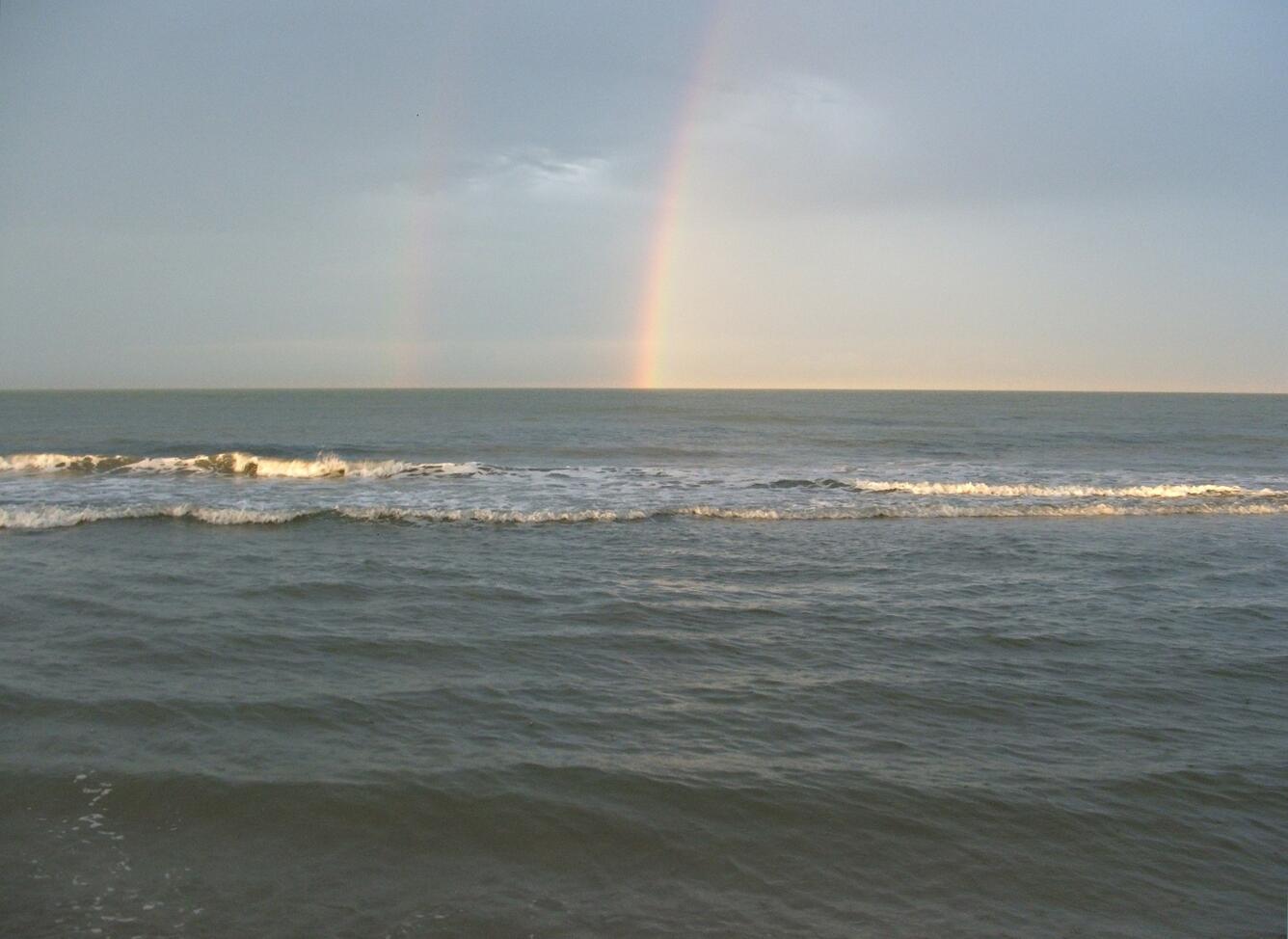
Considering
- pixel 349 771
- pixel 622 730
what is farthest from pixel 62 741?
pixel 622 730

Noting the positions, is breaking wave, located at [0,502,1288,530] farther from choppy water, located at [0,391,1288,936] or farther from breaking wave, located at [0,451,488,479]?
breaking wave, located at [0,451,488,479]

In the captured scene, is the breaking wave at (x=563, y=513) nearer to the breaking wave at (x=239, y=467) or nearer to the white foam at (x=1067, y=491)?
the white foam at (x=1067, y=491)

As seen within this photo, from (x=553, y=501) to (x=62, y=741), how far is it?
16087mm

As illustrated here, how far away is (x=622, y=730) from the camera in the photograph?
23.9 feet

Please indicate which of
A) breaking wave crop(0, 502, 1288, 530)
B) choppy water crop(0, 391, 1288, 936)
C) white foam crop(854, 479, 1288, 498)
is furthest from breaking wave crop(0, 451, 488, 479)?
white foam crop(854, 479, 1288, 498)

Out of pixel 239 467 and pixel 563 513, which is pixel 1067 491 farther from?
pixel 239 467

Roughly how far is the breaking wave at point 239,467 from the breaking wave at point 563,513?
8.75 metres

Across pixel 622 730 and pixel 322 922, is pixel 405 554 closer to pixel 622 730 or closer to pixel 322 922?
pixel 622 730

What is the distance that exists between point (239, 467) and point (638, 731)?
2636 centimetres

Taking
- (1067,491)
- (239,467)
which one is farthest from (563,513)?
(239,467)

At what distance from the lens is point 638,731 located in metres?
7.29

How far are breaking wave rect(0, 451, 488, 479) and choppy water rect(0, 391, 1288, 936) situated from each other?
11.2 m

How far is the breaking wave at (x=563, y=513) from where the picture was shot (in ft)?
61.1

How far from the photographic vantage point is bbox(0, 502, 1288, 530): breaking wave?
18625 millimetres
